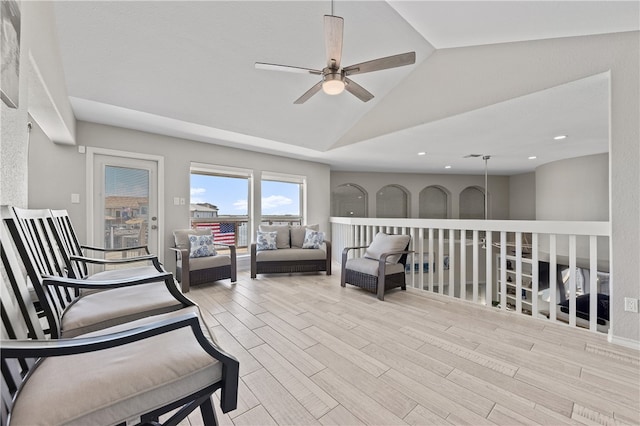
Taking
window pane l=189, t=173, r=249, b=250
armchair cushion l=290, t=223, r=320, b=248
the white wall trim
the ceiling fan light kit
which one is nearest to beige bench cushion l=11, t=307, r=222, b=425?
the ceiling fan light kit

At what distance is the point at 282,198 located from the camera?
5.91 m

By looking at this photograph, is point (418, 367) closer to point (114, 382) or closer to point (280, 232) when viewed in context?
point (114, 382)

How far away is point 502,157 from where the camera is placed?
5703 millimetres

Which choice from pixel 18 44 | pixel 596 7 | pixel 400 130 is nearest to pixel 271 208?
pixel 400 130

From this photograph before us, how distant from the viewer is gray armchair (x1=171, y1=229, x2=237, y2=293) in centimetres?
354

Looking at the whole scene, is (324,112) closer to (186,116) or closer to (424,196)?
(186,116)

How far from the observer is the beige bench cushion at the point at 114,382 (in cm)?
73

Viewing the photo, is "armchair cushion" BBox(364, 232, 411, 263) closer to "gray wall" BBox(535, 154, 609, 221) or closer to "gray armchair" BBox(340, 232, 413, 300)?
"gray armchair" BBox(340, 232, 413, 300)

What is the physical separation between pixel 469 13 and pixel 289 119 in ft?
8.48

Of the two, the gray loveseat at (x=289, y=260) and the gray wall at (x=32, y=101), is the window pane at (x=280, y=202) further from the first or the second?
the gray wall at (x=32, y=101)

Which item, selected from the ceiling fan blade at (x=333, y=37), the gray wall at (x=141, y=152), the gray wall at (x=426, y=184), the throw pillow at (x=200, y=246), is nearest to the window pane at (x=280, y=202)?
→ the gray wall at (x=141, y=152)

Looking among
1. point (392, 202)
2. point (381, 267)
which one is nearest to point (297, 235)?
point (381, 267)

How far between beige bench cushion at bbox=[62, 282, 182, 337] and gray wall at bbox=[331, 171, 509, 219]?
20.7 feet

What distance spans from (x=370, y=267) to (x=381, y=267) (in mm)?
185
